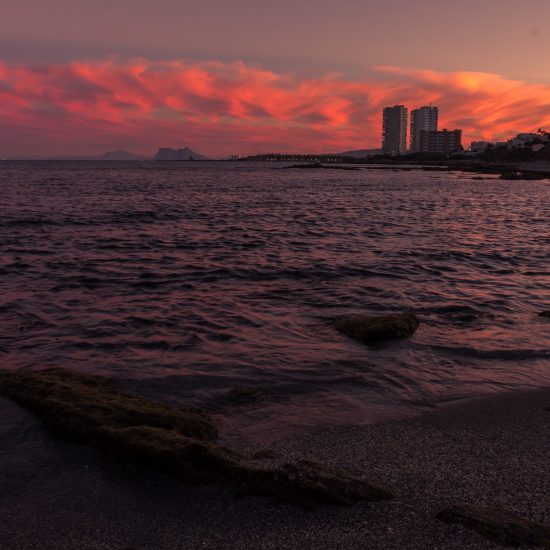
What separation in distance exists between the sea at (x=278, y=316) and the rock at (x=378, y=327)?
25cm

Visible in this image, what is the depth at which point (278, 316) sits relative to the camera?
12.4 meters

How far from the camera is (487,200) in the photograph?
53.0 metres

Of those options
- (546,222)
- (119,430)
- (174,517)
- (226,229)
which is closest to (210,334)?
(119,430)

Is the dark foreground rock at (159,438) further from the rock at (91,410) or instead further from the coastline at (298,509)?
the coastline at (298,509)

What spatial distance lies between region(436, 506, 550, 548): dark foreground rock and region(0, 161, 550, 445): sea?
2.53 meters

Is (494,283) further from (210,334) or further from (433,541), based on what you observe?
(433,541)

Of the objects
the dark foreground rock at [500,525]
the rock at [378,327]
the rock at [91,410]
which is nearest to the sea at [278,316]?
the rock at [378,327]

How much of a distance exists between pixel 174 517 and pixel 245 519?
688 mm

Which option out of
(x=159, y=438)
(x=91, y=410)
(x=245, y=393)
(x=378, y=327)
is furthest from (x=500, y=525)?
(x=378, y=327)

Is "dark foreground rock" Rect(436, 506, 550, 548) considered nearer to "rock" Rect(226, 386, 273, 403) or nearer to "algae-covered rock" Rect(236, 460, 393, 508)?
"algae-covered rock" Rect(236, 460, 393, 508)

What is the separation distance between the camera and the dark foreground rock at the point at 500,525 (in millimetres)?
4227

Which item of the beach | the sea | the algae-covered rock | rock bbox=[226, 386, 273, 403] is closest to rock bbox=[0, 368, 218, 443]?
the beach

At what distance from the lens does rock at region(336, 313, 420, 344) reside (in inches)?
416

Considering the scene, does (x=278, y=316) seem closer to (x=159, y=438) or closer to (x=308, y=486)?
(x=159, y=438)
